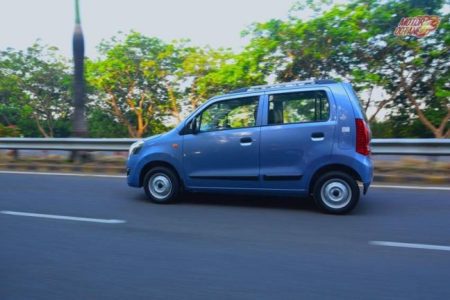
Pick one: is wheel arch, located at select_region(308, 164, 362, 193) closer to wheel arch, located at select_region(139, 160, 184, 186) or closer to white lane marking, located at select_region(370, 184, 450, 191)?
wheel arch, located at select_region(139, 160, 184, 186)

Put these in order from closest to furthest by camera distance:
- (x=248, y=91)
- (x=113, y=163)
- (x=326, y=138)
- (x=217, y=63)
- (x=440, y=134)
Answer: (x=326, y=138), (x=248, y=91), (x=113, y=163), (x=440, y=134), (x=217, y=63)

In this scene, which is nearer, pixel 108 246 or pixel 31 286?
pixel 31 286

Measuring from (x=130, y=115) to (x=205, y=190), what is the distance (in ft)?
84.2

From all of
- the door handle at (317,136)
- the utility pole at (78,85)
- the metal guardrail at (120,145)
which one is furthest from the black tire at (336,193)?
the utility pole at (78,85)

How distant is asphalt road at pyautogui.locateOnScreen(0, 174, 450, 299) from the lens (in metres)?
3.84

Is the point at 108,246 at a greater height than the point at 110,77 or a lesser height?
lesser

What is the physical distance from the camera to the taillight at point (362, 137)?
6.10m

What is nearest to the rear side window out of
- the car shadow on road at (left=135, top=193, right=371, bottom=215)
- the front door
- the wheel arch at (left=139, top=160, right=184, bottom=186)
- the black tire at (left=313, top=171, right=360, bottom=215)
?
the front door

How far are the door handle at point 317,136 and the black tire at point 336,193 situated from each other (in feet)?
1.65

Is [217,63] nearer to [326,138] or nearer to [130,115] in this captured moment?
[130,115]

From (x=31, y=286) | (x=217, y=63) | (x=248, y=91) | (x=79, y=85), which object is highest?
(x=217, y=63)

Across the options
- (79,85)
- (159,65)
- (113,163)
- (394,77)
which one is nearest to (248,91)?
(113,163)

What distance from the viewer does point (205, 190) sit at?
276 inches

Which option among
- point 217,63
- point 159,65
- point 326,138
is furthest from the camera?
point 159,65
